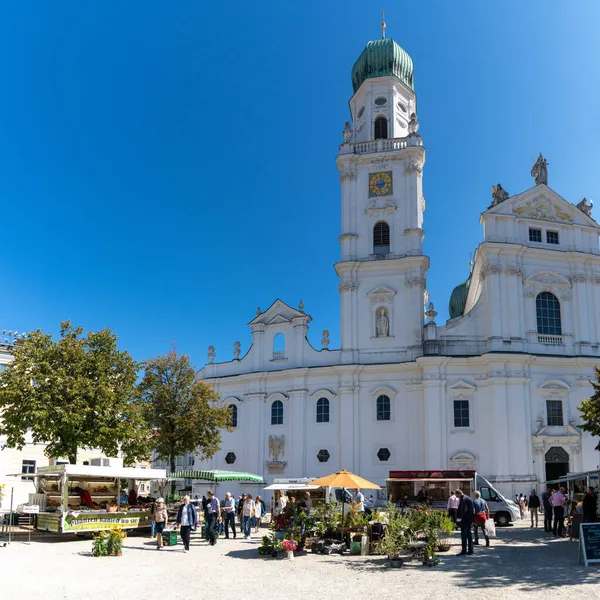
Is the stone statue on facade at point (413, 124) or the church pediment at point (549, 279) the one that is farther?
the stone statue on facade at point (413, 124)

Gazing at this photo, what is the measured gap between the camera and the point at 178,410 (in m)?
36.3

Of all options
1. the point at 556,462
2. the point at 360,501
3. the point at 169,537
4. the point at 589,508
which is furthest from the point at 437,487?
the point at 169,537

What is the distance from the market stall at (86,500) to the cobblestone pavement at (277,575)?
229cm

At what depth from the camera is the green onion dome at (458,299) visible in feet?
202

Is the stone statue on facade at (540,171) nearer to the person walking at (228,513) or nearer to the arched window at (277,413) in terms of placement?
the arched window at (277,413)

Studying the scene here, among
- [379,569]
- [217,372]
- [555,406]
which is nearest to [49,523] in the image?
[379,569]

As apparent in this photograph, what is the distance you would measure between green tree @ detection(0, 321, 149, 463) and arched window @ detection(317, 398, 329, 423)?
16714mm

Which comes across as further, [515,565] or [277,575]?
[515,565]

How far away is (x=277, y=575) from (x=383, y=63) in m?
42.1

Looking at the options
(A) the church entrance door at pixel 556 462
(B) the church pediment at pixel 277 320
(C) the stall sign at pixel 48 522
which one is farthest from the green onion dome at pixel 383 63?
(C) the stall sign at pixel 48 522

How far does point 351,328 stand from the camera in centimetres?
4512

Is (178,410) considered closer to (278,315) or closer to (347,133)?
(278,315)

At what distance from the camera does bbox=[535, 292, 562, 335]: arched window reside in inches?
1715

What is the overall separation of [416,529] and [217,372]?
106ft
